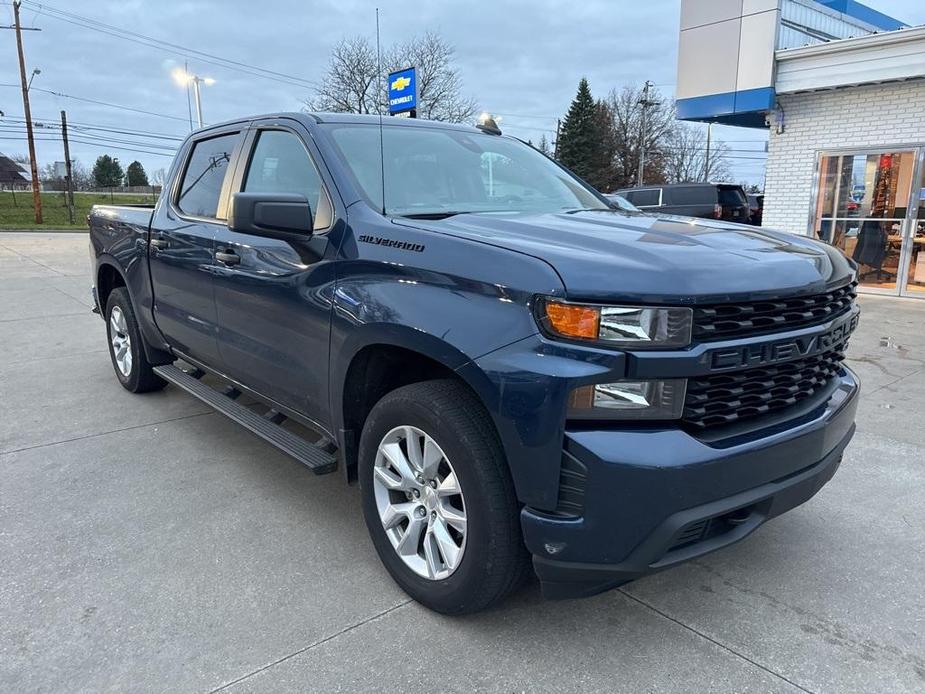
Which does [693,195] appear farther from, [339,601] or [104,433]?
[339,601]

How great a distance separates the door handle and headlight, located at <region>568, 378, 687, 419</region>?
2.16 m

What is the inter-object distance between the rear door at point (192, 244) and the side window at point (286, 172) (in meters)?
0.29

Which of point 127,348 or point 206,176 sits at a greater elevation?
point 206,176

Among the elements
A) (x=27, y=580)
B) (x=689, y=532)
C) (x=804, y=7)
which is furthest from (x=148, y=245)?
(x=804, y=7)

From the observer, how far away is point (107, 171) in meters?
95.4

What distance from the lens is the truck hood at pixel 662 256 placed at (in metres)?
2.06

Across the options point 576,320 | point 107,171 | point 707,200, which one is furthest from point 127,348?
point 107,171

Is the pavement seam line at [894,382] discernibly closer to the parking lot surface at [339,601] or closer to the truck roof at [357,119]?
the parking lot surface at [339,601]

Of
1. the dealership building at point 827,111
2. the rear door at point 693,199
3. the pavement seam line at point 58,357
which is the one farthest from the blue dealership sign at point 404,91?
the pavement seam line at point 58,357

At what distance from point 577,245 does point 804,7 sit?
474 inches

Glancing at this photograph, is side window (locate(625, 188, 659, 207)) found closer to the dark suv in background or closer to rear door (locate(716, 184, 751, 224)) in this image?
the dark suv in background

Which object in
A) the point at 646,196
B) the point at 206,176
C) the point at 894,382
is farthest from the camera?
the point at 646,196

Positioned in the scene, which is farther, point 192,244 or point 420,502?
point 192,244

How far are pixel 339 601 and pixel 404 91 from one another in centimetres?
1364
